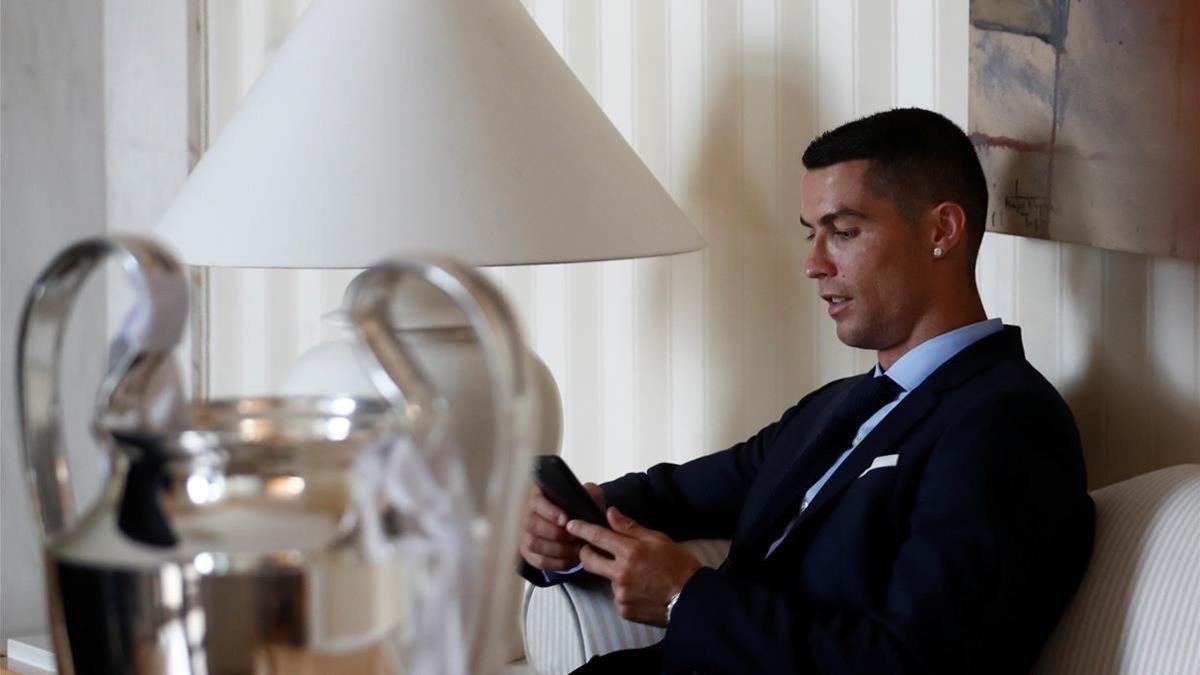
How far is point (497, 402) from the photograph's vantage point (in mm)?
672

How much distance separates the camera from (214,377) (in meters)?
3.76

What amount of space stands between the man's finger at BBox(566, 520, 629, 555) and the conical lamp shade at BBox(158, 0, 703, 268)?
0.39 m

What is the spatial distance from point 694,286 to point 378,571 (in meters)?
2.06

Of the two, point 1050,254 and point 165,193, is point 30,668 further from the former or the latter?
point 1050,254

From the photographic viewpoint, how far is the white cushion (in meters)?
1.55

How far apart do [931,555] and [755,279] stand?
41.9 inches

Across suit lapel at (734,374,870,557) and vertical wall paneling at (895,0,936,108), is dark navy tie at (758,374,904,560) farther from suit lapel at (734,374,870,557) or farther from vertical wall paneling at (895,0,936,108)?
vertical wall paneling at (895,0,936,108)

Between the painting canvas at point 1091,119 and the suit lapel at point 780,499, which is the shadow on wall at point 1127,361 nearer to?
the painting canvas at point 1091,119

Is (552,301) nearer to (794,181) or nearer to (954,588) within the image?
(794,181)

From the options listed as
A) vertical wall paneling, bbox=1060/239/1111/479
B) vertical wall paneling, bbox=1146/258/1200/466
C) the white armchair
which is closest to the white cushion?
the white armchair

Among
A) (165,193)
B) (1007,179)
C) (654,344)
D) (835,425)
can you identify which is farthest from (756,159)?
(165,193)

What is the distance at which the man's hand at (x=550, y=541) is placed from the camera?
205 centimetres

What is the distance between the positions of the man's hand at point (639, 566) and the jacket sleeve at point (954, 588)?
62 mm

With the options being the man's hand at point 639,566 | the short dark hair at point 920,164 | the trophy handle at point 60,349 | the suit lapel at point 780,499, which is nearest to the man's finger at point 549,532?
the man's hand at point 639,566
